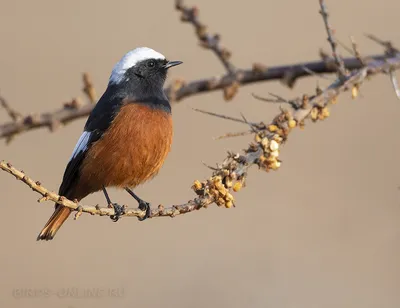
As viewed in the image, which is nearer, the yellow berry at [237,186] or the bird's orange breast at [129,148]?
the yellow berry at [237,186]

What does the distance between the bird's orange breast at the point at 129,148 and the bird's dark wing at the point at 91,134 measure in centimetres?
6

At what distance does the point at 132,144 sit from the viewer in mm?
5516

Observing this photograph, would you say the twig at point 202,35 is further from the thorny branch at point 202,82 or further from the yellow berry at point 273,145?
the yellow berry at point 273,145

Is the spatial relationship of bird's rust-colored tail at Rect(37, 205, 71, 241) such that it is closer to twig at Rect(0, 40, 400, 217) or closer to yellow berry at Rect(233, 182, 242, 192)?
twig at Rect(0, 40, 400, 217)

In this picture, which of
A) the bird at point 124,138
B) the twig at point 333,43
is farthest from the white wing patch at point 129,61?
the twig at point 333,43

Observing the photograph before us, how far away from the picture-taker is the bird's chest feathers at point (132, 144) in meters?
5.50

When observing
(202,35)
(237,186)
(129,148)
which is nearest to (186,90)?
(202,35)

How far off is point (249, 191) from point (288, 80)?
8490mm

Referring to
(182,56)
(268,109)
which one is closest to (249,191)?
(268,109)

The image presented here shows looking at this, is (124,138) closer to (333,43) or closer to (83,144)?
(83,144)

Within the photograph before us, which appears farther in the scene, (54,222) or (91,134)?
(54,222)

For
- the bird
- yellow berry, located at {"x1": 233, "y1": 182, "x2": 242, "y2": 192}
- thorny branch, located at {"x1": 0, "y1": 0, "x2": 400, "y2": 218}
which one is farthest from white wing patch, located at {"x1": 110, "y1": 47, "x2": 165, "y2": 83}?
yellow berry, located at {"x1": 233, "y1": 182, "x2": 242, "y2": 192}

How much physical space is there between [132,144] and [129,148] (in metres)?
0.04

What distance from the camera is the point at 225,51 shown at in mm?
2545
